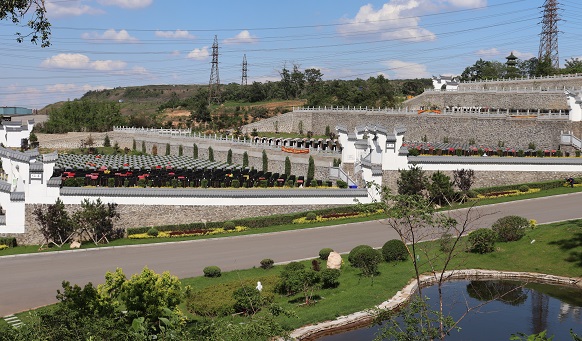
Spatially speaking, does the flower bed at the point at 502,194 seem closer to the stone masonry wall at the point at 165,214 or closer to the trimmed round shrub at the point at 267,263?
the stone masonry wall at the point at 165,214

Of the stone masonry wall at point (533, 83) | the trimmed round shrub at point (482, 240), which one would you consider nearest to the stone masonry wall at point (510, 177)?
the trimmed round shrub at point (482, 240)

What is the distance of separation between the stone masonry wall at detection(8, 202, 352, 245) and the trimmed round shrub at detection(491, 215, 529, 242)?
40.0 feet

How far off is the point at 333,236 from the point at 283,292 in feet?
29.9

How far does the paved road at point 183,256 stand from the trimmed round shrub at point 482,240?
1.38 m

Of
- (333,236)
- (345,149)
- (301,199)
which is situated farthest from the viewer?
(345,149)

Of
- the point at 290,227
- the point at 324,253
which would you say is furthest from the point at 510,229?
the point at 290,227

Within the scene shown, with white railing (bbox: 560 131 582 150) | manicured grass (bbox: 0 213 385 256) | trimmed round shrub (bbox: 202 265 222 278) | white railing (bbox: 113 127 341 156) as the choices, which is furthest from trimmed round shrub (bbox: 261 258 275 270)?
white railing (bbox: 560 131 582 150)

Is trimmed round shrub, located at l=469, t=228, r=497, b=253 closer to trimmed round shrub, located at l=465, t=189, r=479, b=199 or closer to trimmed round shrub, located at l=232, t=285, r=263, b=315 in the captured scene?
trimmed round shrub, located at l=465, t=189, r=479, b=199

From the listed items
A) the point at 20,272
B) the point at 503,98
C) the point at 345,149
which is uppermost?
the point at 503,98

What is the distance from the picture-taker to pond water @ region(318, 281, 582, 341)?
2084 cm

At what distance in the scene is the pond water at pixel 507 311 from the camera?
20.8 m

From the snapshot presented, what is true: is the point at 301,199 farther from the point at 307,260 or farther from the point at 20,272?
the point at 20,272

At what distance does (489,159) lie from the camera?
4266 centimetres

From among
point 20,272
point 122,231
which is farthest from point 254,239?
point 20,272
